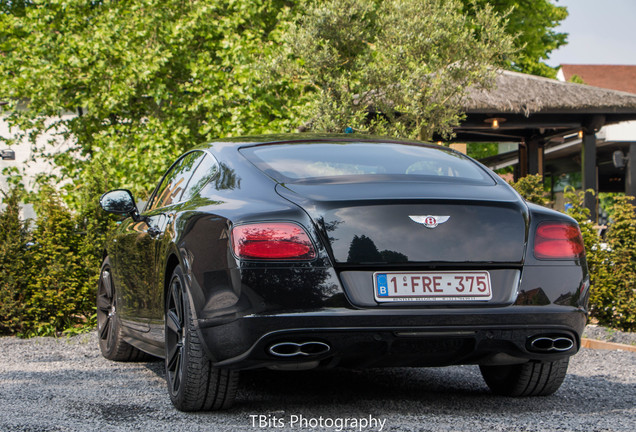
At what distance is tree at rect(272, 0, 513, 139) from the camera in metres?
12.1

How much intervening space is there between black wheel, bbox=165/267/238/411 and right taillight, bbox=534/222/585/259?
5.18ft

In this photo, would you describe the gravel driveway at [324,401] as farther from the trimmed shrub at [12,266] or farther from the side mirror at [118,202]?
the trimmed shrub at [12,266]

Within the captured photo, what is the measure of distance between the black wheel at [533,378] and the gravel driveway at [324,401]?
2.4 inches

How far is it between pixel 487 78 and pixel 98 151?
306 inches

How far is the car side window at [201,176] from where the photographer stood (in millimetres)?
4834

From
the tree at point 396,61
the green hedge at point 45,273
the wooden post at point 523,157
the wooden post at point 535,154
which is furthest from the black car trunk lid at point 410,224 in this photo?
the wooden post at point 523,157

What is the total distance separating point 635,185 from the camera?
2531 cm

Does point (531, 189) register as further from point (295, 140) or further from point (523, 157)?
point (523, 157)

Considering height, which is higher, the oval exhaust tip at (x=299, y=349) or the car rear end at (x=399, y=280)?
the car rear end at (x=399, y=280)

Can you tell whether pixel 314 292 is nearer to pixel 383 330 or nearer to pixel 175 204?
pixel 383 330

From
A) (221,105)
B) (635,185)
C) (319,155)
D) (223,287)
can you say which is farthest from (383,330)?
(635,185)

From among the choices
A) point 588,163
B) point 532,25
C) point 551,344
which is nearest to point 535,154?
point 588,163

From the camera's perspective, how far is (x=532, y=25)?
91.9ft

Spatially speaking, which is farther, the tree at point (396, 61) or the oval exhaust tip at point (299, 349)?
the tree at point (396, 61)
